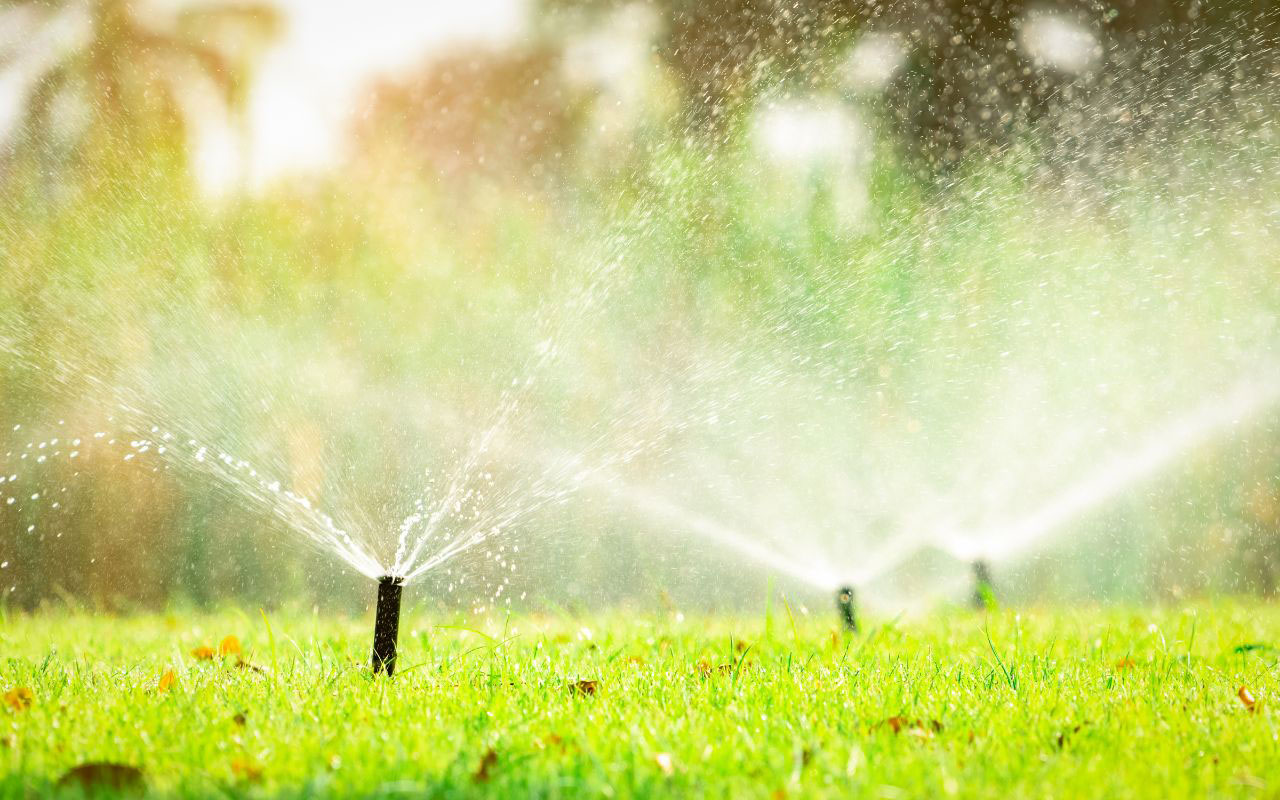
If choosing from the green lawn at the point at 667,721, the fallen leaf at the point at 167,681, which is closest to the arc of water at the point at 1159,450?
the green lawn at the point at 667,721

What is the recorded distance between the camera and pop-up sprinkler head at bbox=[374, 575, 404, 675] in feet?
9.05

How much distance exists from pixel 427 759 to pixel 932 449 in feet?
25.9

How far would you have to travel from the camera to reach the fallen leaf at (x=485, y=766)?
1783mm

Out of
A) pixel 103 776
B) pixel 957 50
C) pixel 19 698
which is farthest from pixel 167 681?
pixel 957 50

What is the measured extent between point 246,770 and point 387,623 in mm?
995

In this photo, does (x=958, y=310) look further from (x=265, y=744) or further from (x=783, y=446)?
(x=265, y=744)

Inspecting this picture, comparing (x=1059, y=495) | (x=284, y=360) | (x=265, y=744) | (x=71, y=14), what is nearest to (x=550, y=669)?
(x=265, y=744)

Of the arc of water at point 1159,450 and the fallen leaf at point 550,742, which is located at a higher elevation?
the arc of water at point 1159,450

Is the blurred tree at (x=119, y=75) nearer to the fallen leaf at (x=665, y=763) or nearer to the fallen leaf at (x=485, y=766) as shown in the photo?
the fallen leaf at (x=485, y=766)

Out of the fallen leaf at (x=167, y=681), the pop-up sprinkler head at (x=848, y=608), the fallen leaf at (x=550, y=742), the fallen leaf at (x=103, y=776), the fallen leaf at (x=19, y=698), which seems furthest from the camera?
the pop-up sprinkler head at (x=848, y=608)

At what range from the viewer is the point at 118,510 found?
7.14 m

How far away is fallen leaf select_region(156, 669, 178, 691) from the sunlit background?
3625mm

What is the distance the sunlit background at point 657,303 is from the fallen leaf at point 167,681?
11.9 feet

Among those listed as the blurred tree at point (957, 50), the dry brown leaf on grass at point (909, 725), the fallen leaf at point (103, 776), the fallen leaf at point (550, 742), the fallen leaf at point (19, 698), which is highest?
the blurred tree at point (957, 50)
